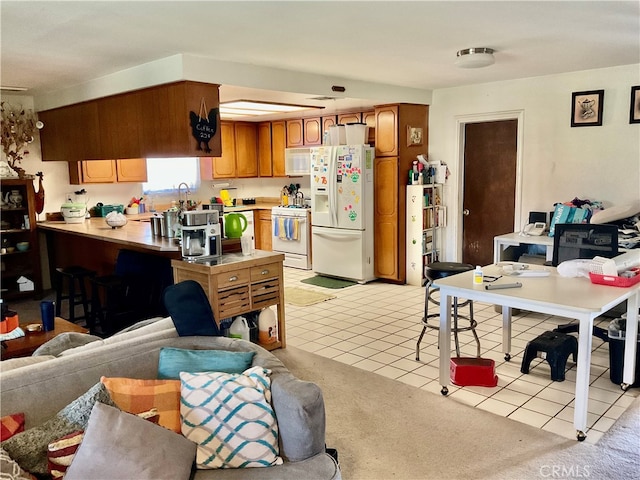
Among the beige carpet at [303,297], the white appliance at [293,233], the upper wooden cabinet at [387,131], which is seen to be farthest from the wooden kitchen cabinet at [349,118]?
the beige carpet at [303,297]

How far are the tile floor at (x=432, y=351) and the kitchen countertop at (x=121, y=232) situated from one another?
140 cm

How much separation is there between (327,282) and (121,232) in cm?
263

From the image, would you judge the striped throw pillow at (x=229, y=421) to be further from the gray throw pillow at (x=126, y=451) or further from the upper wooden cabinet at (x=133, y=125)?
the upper wooden cabinet at (x=133, y=125)

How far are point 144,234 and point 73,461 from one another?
3.58m

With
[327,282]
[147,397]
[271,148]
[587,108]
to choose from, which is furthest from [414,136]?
[147,397]

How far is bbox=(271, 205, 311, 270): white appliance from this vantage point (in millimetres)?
7293

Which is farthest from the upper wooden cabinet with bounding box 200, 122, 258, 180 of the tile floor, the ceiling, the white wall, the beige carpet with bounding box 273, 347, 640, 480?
the beige carpet with bounding box 273, 347, 640, 480

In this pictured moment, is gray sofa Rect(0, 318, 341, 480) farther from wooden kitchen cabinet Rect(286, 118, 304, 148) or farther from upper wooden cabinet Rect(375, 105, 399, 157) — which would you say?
wooden kitchen cabinet Rect(286, 118, 304, 148)

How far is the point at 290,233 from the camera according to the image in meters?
7.43

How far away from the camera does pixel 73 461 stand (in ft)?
5.41

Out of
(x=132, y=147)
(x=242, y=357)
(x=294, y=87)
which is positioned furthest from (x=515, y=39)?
(x=132, y=147)

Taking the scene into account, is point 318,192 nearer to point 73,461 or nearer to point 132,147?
point 132,147

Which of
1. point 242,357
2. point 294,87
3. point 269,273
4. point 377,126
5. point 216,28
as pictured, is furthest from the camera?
point 377,126

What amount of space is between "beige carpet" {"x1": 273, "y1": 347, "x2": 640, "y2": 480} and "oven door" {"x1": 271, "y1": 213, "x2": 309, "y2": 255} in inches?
157
